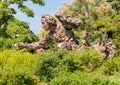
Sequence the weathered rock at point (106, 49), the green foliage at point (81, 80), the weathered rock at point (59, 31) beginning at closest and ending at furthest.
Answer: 1. the green foliage at point (81, 80)
2. the weathered rock at point (59, 31)
3. the weathered rock at point (106, 49)

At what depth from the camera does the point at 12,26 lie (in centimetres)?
1747

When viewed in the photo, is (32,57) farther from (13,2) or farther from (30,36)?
(13,2)

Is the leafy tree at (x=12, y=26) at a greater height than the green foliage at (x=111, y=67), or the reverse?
the leafy tree at (x=12, y=26)

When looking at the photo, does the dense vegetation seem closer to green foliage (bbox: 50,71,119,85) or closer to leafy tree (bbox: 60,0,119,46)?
green foliage (bbox: 50,71,119,85)

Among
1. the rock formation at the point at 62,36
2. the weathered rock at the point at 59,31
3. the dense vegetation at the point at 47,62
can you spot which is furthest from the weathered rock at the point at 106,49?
the weathered rock at the point at 59,31

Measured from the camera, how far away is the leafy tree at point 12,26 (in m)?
17.1

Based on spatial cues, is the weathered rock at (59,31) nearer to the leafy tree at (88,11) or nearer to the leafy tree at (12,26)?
the leafy tree at (12,26)

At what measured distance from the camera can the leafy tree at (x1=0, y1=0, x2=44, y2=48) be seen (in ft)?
56.1

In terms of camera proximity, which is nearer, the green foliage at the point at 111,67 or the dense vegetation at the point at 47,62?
the dense vegetation at the point at 47,62

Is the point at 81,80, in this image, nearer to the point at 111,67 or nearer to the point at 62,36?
the point at 111,67

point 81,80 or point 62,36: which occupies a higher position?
point 81,80

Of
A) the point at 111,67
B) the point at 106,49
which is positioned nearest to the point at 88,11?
the point at 106,49

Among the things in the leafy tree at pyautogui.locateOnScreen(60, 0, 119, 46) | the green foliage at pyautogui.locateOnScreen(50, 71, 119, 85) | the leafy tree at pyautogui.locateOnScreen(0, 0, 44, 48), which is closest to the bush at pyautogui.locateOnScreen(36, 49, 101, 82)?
the green foliage at pyautogui.locateOnScreen(50, 71, 119, 85)

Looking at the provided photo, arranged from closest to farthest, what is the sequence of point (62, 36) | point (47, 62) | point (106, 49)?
point (47, 62) → point (62, 36) → point (106, 49)
